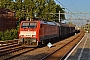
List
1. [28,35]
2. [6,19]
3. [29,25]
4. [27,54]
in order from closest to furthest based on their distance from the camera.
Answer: [27,54] → [28,35] → [29,25] → [6,19]

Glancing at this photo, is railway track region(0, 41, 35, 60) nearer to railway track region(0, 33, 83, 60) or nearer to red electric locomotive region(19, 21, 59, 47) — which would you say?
railway track region(0, 33, 83, 60)

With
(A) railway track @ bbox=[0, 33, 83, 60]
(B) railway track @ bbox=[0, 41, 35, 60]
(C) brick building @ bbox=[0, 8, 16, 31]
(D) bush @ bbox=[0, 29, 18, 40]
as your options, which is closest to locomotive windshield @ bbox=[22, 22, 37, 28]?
(A) railway track @ bbox=[0, 33, 83, 60]

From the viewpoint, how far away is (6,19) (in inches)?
1258

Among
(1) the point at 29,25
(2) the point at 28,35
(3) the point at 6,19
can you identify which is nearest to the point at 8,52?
(2) the point at 28,35

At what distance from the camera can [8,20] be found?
106 ft

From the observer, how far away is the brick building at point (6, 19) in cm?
3088

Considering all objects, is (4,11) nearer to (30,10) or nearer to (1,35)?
(1,35)

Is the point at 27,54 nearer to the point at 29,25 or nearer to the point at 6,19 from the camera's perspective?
the point at 29,25

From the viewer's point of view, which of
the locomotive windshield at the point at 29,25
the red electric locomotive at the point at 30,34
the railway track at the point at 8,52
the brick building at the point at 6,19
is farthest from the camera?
the brick building at the point at 6,19

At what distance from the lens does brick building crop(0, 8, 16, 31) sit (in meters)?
30.9

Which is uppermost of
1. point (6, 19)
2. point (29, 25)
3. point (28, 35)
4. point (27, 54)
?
point (6, 19)

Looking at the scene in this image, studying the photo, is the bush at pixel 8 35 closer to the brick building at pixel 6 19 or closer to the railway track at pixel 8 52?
the brick building at pixel 6 19

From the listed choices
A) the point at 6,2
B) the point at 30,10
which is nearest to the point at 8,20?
the point at 30,10

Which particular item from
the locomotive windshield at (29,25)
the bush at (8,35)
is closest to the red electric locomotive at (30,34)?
the locomotive windshield at (29,25)
